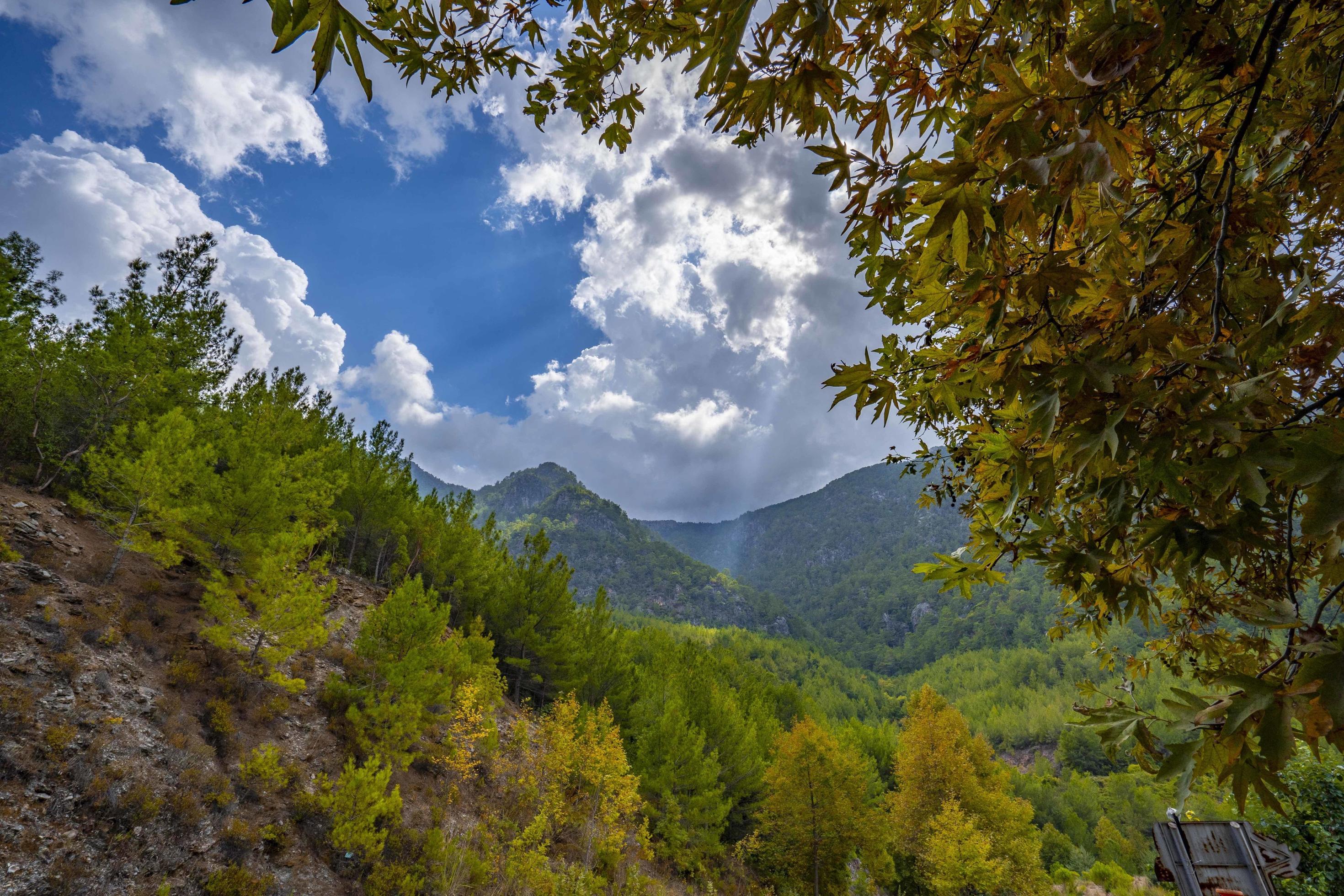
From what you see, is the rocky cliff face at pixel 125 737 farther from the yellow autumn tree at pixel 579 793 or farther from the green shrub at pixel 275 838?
the yellow autumn tree at pixel 579 793

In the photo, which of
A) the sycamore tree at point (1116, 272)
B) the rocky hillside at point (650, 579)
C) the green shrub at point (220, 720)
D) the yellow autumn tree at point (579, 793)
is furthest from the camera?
the rocky hillside at point (650, 579)

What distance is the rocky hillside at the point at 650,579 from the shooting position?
147875 millimetres

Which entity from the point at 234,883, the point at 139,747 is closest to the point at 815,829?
the point at 234,883

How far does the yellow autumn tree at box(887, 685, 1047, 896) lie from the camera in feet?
51.2

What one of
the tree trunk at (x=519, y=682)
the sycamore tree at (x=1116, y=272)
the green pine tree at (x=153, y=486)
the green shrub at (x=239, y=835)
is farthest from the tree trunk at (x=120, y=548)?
the sycamore tree at (x=1116, y=272)

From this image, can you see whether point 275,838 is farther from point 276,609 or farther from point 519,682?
point 519,682

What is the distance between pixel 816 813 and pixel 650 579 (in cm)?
15189

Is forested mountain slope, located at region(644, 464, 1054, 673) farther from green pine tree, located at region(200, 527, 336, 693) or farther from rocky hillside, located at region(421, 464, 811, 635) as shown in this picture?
green pine tree, located at region(200, 527, 336, 693)

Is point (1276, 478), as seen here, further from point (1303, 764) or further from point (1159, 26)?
point (1303, 764)

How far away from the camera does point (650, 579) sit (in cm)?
16638

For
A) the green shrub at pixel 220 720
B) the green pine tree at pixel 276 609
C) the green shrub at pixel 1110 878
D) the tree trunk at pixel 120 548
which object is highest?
the tree trunk at pixel 120 548

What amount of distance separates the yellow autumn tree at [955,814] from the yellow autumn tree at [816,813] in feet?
5.82

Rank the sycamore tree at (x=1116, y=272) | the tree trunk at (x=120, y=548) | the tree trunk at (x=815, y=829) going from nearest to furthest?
1. the sycamore tree at (x=1116, y=272)
2. the tree trunk at (x=120, y=548)
3. the tree trunk at (x=815, y=829)

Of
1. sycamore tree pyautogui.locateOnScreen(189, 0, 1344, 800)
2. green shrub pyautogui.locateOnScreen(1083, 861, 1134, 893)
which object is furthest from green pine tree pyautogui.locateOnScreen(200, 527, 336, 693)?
green shrub pyautogui.locateOnScreen(1083, 861, 1134, 893)
